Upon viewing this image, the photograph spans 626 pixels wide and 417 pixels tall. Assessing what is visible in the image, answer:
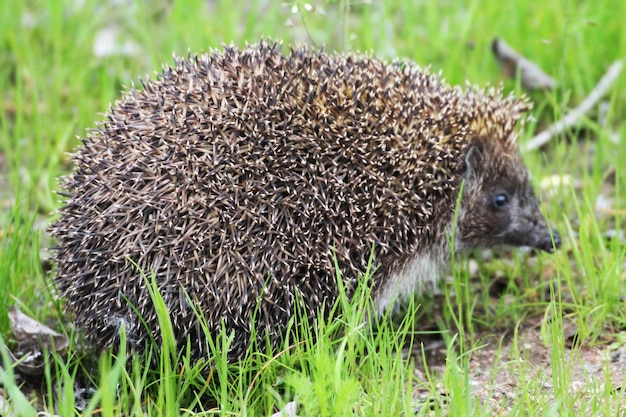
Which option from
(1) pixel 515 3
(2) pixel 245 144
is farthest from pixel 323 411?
(1) pixel 515 3

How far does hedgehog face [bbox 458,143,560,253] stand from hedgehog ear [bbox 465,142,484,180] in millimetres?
54

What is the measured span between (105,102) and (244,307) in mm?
3743

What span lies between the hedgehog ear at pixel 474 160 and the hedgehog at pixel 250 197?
14cm

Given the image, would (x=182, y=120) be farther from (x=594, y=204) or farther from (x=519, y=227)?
(x=594, y=204)

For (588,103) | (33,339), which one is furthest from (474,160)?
(33,339)

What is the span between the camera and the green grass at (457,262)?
4.18m

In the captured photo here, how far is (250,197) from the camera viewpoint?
15.2ft

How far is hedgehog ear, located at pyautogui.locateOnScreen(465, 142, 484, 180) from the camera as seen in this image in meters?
5.59

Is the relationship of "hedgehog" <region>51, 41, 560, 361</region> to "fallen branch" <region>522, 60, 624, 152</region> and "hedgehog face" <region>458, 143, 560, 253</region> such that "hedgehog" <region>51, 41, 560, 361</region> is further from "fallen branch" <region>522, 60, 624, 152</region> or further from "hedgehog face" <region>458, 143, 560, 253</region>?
"fallen branch" <region>522, 60, 624, 152</region>

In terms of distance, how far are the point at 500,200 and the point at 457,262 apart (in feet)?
1.79

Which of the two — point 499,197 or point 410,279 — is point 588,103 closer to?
point 499,197

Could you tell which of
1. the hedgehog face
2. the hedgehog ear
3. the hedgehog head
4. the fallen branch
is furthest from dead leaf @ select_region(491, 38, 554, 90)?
the hedgehog ear

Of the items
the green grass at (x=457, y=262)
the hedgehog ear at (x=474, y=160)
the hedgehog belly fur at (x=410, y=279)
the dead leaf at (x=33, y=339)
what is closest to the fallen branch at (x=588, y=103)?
the green grass at (x=457, y=262)

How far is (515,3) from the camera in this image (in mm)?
8383
